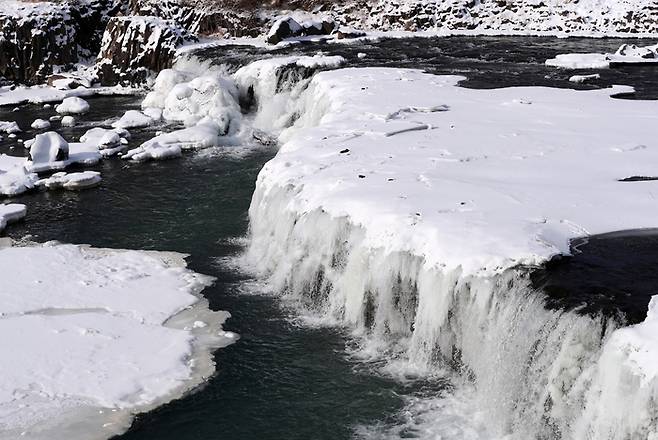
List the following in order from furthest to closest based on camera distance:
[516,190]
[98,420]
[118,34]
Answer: [118,34], [516,190], [98,420]

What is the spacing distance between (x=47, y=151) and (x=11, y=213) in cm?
518

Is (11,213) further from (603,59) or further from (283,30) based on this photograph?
(283,30)

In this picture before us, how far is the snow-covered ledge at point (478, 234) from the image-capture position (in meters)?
8.87

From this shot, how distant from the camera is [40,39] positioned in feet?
127

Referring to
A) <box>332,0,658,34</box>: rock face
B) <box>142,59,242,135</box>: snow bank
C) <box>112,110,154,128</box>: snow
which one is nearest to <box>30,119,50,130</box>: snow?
<box>112,110,154,128</box>: snow

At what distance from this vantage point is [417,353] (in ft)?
36.2

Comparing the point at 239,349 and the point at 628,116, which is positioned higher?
the point at 628,116

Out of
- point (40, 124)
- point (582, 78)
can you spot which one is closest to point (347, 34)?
point (40, 124)

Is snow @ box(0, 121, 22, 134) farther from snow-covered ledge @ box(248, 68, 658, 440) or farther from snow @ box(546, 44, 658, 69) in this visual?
snow @ box(546, 44, 658, 69)

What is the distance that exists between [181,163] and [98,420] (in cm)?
1402

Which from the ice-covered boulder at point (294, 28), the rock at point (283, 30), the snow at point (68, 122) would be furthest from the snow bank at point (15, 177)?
the ice-covered boulder at point (294, 28)

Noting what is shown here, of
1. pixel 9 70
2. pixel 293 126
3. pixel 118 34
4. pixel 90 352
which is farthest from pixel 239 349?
pixel 9 70

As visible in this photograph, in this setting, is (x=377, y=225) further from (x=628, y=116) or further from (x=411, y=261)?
(x=628, y=116)

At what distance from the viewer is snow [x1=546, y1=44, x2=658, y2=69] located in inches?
1045
